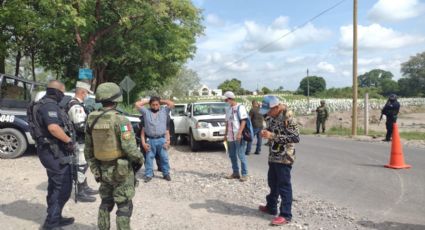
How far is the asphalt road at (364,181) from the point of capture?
20.3ft

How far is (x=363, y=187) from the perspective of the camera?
7.69 metres

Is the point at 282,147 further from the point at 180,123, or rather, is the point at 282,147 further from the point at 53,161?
the point at 180,123

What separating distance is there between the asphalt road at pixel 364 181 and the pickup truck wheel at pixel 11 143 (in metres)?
5.73

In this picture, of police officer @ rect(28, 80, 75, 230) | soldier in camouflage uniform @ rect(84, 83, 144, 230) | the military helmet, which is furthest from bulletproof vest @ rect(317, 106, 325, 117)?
the military helmet

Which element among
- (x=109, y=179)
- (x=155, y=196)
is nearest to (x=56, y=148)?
(x=109, y=179)

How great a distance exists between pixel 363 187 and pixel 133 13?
16.6 m

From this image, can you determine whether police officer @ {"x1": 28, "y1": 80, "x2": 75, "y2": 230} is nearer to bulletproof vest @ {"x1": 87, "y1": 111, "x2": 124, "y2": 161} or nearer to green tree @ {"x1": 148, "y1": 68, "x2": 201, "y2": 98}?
bulletproof vest @ {"x1": 87, "y1": 111, "x2": 124, "y2": 161}

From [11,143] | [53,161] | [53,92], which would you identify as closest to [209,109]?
[11,143]

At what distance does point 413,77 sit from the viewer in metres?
101

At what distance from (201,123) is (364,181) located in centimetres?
567

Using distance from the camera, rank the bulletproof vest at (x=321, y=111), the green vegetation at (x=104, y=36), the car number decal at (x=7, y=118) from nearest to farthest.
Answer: the car number decal at (x=7, y=118) → the green vegetation at (x=104, y=36) → the bulletproof vest at (x=321, y=111)

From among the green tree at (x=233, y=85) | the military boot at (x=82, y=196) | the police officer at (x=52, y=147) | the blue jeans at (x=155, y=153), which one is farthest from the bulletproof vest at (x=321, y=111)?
the green tree at (x=233, y=85)

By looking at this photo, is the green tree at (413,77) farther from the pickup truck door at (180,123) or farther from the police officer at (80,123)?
the police officer at (80,123)

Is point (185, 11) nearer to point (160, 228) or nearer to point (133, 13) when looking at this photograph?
point (133, 13)
